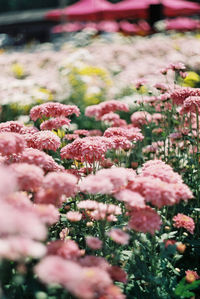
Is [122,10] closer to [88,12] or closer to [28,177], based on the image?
[88,12]

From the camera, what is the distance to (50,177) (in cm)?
159

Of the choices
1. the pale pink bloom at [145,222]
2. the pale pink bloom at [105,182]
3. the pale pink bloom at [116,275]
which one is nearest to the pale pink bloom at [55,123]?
the pale pink bloom at [105,182]

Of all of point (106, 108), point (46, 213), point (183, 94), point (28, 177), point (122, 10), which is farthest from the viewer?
point (122, 10)

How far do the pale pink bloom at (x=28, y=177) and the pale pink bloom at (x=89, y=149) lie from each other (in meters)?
0.63

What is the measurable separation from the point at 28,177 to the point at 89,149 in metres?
0.69

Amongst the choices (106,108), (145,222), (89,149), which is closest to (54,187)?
(145,222)

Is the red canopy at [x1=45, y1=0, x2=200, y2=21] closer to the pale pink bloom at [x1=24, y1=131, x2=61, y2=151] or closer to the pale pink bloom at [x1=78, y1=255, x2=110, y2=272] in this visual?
the pale pink bloom at [x1=24, y1=131, x2=61, y2=151]

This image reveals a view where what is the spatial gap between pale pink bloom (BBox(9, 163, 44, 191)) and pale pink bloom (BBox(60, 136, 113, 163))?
2.06 feet

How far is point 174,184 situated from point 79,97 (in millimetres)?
3492

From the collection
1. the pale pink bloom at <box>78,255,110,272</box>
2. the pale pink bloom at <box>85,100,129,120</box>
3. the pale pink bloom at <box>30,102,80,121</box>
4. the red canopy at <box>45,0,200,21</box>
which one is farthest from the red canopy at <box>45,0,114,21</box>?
the pale pink bloom at <box>78,255,110,272</box>

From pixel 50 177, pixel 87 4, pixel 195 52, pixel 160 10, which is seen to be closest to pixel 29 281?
pixel 50 177

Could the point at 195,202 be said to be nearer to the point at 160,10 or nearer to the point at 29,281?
the point at 29,281

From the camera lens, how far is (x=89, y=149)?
220 centimetres

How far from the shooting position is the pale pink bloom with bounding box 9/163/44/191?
1.55 meters
